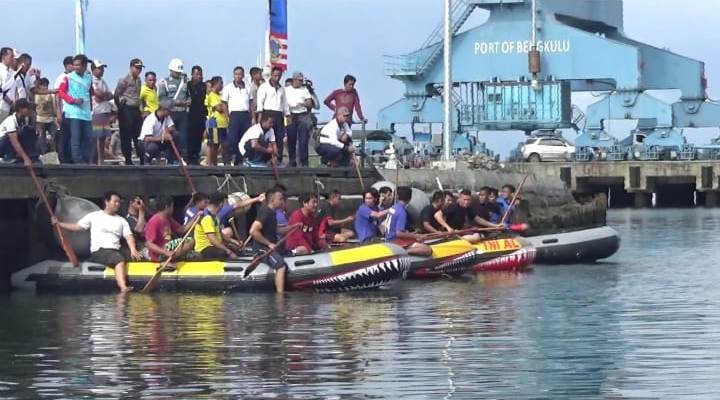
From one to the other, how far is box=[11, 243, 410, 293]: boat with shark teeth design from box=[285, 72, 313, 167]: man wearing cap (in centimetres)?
757

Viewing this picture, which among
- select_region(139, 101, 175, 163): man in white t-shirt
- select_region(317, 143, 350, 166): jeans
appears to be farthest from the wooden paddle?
select_region(317, 143, 350, 166): jeans

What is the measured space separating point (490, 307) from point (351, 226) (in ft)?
28.2

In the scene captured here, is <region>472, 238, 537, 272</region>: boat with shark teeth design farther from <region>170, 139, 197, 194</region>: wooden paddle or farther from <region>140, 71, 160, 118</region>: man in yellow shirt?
<region>140, 71, 160, 118</region>: man in yellow shirt

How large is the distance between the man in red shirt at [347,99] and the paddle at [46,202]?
8.20m

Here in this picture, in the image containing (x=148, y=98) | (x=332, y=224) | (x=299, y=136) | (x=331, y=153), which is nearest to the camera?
(x=332, y=224)

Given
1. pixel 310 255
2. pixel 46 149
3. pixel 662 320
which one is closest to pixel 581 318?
pixel 662 320

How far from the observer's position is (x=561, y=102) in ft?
260

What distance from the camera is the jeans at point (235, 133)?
31328 millimetres

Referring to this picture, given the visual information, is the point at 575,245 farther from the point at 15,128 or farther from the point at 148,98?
the point at 15,128

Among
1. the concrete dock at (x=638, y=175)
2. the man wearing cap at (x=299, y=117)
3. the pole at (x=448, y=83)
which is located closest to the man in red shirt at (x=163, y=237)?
the man wearing cap at (x=299, y=117)

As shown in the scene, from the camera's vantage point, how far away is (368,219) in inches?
1089

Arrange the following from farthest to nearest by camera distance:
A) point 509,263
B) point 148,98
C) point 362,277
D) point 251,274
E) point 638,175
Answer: point 638,175 → point 509,263 → point 148,98 → point 362,277 → point 251,274

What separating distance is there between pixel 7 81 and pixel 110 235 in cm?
283

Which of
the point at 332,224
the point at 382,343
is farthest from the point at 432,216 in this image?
the point at 382,343
